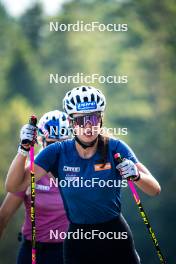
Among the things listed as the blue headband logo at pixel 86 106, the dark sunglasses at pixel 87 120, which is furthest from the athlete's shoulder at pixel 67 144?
the blue headband logo at pixel 86 106

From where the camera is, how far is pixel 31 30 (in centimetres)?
4916

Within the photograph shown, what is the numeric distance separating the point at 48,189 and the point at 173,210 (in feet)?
79.0

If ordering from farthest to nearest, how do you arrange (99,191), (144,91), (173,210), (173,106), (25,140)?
(144,91) < (173,106) < (173,210) < (25,140) < (99,191)

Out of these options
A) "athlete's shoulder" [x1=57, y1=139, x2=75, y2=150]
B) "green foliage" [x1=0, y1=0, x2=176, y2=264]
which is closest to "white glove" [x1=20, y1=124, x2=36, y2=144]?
"athlete's shoulder" [x1=57, y1=139, x2=75, y2=150]

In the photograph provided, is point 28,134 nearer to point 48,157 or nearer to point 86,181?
point 48,157

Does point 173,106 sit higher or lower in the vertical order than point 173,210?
higher

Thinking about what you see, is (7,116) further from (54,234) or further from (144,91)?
(54,234)

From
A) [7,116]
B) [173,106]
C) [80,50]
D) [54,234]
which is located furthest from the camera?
[80,50]

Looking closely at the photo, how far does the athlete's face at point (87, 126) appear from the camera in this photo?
5.98 metres

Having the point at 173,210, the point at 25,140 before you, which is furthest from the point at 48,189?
the point at 173,210

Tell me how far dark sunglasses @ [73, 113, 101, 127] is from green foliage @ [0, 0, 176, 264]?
21.0 meters

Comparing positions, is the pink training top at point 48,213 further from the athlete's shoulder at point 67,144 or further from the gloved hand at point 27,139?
the athlete's shoulder at point 67,144

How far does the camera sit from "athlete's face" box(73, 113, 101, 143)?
19.6ft

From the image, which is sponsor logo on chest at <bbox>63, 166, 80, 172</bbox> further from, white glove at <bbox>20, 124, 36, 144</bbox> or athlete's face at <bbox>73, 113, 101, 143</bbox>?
white glove at <bbox>20, 124, 36, 144</bbox>
